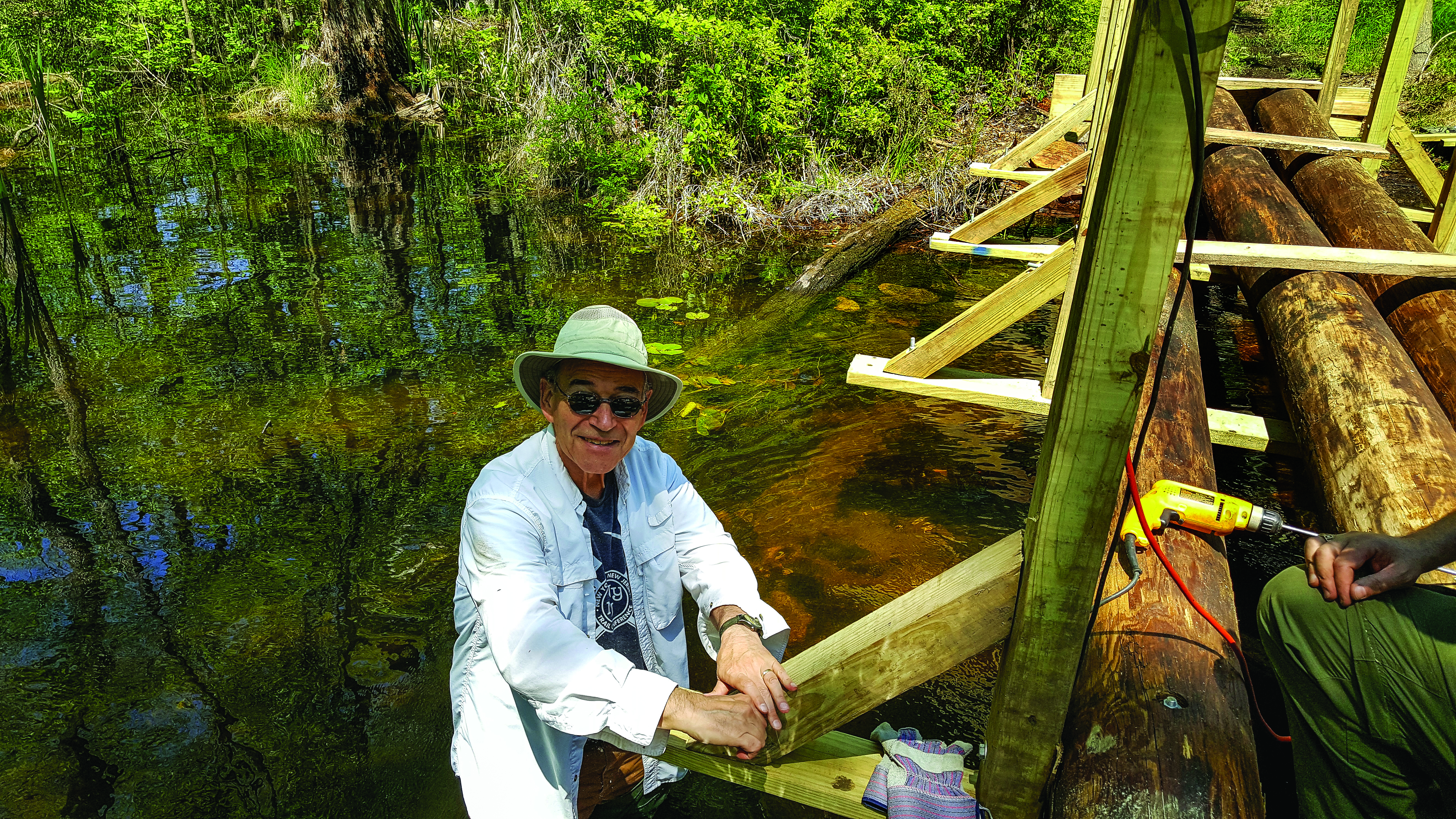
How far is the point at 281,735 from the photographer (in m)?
3.51

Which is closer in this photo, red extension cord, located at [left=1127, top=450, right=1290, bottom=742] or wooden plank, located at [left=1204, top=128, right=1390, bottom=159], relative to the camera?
red extension cord, located at [left=1127, top=450, right=1290, bottom=742]

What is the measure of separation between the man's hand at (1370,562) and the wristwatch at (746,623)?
1.25 meters

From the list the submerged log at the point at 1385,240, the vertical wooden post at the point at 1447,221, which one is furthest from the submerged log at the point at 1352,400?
the vertical wooden post at the point at 1447,221

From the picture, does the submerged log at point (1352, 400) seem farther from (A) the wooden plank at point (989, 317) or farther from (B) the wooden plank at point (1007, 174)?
(B) the wooden plank at point (1007, 174)

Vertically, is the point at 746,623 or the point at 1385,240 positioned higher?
the point at 1385,240

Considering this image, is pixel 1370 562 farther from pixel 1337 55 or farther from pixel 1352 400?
pixel 1337 55

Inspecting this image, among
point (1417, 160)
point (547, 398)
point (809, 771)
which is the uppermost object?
point (547, 398)

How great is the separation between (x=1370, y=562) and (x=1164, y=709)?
→ 1.80 ft

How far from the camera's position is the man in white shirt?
6.61 ft

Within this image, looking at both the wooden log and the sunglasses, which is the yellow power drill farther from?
the wooden log

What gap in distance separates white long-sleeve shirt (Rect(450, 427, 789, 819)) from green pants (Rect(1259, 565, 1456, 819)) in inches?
48.2

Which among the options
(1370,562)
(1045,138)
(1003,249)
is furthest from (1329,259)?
(1045,138)

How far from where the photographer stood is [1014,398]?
14.9 feet

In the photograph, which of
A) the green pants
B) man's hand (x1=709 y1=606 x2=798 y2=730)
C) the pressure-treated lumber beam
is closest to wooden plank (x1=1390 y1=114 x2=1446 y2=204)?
the pressure-treated lumber beam
